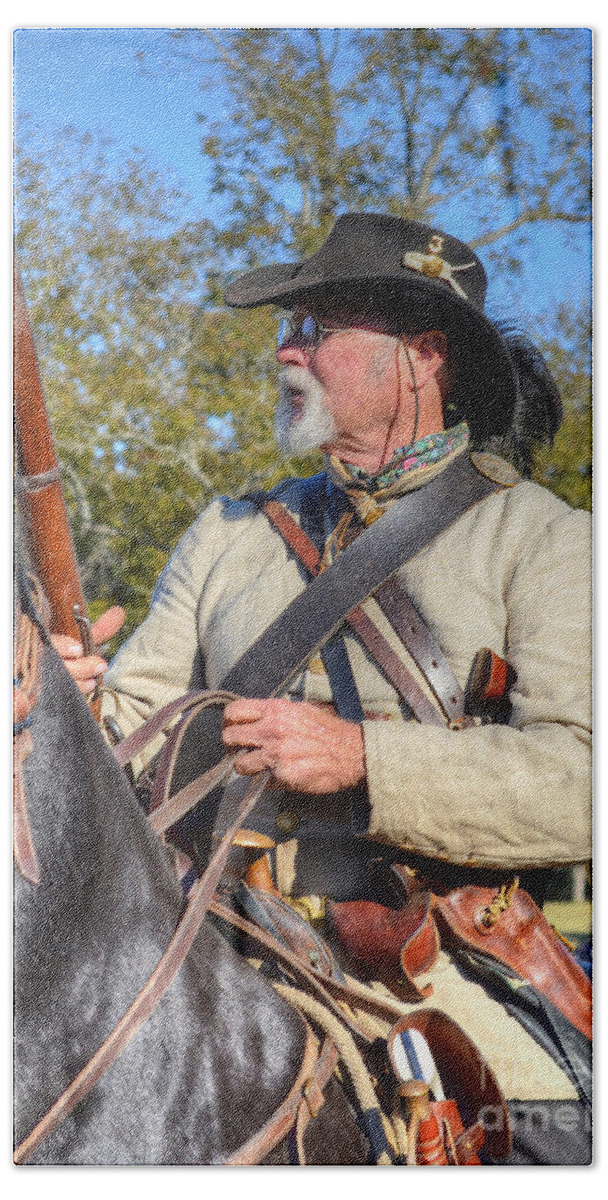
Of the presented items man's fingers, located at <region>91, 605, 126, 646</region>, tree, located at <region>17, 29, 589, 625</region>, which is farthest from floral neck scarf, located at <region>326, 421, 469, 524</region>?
man's fingers, located at <region>91, 605, 126, 646</region>

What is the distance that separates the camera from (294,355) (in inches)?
115

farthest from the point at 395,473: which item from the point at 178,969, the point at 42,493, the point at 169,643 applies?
the point at 178,969

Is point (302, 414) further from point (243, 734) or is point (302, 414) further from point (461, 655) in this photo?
point (243, 734)

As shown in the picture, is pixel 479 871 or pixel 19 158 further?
pixel 19 158

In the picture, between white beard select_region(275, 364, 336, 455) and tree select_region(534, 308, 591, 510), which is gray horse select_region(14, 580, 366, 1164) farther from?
tree select_region(534, 308, 591, 510)

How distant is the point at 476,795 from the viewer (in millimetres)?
2707

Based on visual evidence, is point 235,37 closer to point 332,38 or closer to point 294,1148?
point 332,38

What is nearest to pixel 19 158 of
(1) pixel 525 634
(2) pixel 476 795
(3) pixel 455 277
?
(3) pixel 455 277

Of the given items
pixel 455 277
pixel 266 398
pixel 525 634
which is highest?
pixel 455 277

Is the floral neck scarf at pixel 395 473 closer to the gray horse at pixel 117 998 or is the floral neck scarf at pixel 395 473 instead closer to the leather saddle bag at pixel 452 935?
the leather saddle bag at pixel 452 935

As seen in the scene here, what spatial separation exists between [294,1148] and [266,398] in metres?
1.76

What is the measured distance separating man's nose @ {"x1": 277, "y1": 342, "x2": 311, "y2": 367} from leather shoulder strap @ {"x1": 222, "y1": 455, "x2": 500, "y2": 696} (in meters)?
0.43

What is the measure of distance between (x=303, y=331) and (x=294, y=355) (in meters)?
0.06

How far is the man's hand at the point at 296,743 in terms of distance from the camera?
104 inches
